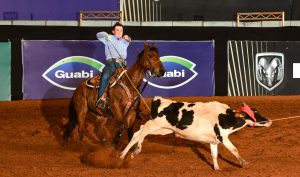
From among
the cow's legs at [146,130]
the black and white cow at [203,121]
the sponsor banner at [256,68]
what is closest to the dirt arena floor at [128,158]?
the cow's legs at [146,130]

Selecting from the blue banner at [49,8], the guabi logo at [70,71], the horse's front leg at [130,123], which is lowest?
the horse's front leg at [130,123]

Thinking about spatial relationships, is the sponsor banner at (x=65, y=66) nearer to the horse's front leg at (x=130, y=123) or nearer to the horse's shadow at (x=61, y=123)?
the horse's shadow at (x=61, y=123)

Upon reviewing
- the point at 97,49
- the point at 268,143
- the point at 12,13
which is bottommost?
the point at 268,143

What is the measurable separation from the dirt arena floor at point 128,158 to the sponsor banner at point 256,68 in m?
2.64

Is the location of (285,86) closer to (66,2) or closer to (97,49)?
(97,49)

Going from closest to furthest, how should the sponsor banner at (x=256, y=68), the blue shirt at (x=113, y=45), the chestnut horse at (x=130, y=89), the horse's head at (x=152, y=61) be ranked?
1. the horse's head at (x=152, y=61)
2. the chestnut horse at (x=130, y=89)
3. the blue shirt at (x=113, y=45)
4. the sponsor banner at (x=256, y=68)

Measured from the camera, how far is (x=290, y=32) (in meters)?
19.2

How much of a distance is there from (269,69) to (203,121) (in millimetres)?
10613

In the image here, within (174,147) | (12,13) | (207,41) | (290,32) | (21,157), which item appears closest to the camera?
(21,157)

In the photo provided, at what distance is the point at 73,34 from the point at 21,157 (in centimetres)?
858

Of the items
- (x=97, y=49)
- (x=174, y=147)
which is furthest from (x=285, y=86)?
(x=174, y=147)

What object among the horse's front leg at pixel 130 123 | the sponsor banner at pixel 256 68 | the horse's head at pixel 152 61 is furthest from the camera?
the sponsor banner at pixel 256 68

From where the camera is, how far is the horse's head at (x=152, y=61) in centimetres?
917

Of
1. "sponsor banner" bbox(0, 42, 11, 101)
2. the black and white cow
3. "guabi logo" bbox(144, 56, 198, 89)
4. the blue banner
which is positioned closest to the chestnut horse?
the black and white cow
